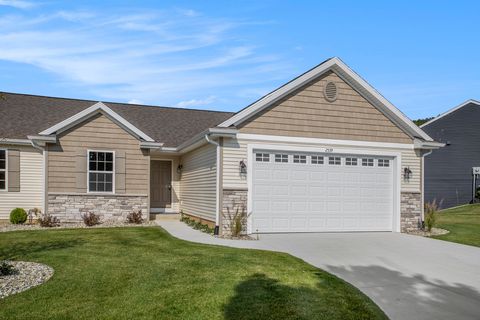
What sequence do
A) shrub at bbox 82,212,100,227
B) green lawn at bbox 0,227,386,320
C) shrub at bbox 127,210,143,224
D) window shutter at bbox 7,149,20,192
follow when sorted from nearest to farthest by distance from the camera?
green lawn at bbox 0,227,386,320 < shrub at bbox 82,212,100,227 < shrub at bbox 127,210,143,224 < window shutter at bbox 7,149,20,192

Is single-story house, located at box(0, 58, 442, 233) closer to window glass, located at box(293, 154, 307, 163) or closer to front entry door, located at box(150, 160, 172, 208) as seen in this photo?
window glass, located at box(293, 154, 307, 163)

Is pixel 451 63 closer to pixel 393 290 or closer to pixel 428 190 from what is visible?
pixel 393 290

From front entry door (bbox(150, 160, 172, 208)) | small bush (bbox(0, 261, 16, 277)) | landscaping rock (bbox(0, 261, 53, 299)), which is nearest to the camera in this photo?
landscaping rock (bbox(0, 261, 53, 299))

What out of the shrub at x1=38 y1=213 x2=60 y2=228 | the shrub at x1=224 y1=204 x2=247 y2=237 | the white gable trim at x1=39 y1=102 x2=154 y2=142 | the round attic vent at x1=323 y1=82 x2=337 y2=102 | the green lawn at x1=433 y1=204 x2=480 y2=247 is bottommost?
the green lawn at x1=433 y1=204 x2=480 y2=247

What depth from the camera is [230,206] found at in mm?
12578

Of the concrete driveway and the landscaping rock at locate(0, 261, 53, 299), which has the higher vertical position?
the landscaping rock at locate(0, 261, 53, 299)

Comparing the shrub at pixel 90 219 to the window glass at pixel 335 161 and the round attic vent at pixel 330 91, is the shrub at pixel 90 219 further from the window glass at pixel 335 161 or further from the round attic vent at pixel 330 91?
the round attic vent at pixel 330 91

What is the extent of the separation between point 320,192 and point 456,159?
55.1 feet

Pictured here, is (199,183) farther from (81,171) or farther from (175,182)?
(81,171)

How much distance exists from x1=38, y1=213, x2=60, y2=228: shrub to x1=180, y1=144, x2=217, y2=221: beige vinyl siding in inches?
186

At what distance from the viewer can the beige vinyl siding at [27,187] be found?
50.1 feet

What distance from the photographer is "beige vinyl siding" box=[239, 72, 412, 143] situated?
13.1 meters

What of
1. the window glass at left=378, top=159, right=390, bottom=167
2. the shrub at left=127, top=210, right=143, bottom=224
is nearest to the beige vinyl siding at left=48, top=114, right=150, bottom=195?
the shrub at left=127, top=210, right=143, bottom=224

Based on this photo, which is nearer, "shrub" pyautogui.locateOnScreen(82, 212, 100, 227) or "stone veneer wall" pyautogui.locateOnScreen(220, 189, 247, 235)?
"stone veneer wall" pyautogui.locateOnScreen(220, 189, 247, 235)
